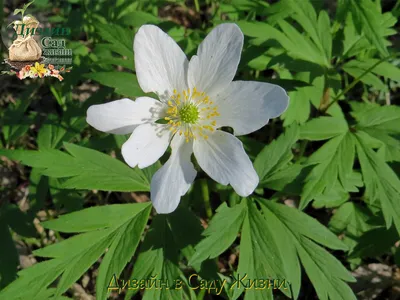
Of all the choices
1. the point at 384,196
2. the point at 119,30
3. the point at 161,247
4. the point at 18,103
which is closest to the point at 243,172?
the point at 161,247

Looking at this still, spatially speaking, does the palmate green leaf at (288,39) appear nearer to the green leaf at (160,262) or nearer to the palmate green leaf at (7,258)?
the green leaf at (160,262)

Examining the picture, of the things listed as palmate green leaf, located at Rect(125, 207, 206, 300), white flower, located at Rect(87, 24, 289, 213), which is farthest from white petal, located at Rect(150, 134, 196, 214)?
palmate green leaf, located at Rect(125, 207, 206, 300)

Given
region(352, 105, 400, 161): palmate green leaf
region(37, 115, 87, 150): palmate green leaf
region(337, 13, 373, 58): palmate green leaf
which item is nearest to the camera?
region(352, 105, 400, 161): palmate green leaf

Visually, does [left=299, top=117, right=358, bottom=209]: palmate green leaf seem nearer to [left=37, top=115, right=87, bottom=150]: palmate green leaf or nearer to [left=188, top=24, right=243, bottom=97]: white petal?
[left=188, top=24, right=243, bottom=97]: white petal

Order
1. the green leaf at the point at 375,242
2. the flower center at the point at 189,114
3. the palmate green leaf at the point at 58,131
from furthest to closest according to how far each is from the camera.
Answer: the palmate green leaf at the point at 58,131
the green leaf at the point at 375,242
the flower center at the point at 189,114

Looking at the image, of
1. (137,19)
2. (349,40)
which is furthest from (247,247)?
(137,19)

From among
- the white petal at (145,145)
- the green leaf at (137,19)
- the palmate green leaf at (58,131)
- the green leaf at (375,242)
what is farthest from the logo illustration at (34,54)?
the green leaf at (375,242)

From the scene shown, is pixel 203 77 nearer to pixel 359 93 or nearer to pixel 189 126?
pixel 189 126
